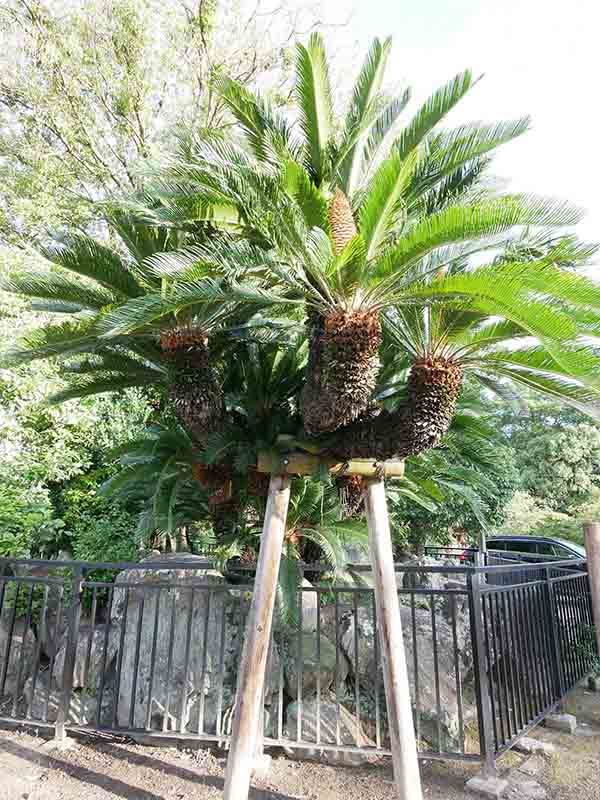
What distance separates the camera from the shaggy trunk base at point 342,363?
3.49m

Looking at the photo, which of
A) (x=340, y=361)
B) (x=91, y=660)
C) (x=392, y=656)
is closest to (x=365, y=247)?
(x=340, y=361)

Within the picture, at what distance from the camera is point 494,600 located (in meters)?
4.63

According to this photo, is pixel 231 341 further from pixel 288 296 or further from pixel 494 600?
pixel 494 600

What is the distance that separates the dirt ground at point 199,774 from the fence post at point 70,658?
207 mm

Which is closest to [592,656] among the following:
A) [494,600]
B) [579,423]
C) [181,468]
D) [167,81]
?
[494,600]

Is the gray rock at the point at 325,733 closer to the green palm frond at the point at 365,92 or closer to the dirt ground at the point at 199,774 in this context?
the dirt ground at the point at 199,774

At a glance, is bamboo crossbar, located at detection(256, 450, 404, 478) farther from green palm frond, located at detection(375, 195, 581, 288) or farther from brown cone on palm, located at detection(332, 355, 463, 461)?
green palm frond, located at detection(375, 195, 581, 288)

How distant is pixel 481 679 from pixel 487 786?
694mm

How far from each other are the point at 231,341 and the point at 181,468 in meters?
1.44

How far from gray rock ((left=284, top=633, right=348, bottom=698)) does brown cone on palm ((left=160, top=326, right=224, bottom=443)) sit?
8.05 feet

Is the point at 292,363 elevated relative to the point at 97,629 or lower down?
elevated

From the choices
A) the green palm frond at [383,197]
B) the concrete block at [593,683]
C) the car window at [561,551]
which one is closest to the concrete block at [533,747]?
the concrete block at [593,683]

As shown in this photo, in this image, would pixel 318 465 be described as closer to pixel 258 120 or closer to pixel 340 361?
pixel 340 361

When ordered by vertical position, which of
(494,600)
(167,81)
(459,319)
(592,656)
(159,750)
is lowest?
(159,750)
